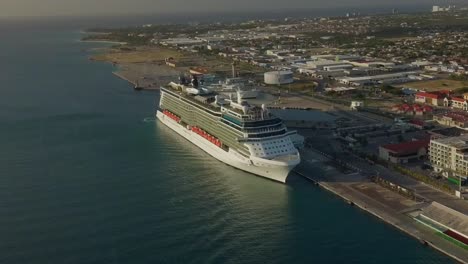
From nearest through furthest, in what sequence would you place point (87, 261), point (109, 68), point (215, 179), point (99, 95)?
point (87, 261) < point (215, 179) < point (99, 95) < point (109, 68)

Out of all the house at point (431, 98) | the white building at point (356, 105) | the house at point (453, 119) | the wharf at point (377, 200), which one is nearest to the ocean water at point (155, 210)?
the wharf at point (377, 200)

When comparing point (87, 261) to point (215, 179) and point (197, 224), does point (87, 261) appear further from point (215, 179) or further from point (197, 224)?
point (215, 179)

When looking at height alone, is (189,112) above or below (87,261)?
above

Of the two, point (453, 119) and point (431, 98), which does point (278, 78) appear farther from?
point (453, 119)

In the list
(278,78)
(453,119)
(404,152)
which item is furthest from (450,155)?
(278,78)

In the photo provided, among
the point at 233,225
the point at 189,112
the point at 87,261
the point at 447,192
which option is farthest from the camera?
the point at 189,112

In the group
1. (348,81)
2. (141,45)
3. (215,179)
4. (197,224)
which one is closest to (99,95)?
(348,81)
